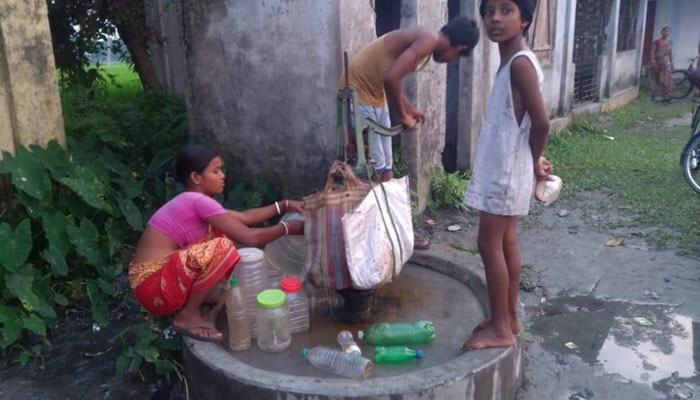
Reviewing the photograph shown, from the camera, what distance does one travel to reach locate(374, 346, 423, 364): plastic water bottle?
2740 mm

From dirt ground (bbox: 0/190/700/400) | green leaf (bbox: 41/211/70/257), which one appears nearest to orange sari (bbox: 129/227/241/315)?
dirt ground (bbox: 0/190/700/400)

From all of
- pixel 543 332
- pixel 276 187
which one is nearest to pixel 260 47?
pixel 276 187

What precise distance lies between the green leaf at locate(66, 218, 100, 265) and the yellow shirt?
72.7 inches

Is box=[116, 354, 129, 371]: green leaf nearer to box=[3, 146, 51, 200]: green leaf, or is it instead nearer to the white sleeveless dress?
box=[3, 146, 51, 200]: green leaf

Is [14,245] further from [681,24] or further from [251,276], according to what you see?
[681,24]

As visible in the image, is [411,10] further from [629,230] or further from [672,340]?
[672,340]

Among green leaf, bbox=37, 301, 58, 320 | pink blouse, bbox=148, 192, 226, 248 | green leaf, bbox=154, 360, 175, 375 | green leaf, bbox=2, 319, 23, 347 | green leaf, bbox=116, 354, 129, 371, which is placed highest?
pink blouse, bbox=148, 192, 226, 248

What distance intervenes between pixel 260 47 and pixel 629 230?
3.47 m

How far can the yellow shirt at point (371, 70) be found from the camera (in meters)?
3.85

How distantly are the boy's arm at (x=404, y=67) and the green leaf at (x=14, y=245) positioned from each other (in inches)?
88.2

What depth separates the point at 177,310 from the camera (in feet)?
9.63

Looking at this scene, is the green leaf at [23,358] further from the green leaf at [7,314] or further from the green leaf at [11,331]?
the green leaf at [7,314]

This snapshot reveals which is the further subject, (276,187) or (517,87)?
(276,187)

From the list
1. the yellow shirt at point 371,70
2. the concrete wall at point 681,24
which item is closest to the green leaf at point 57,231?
the yellow shirt at point 371,70
